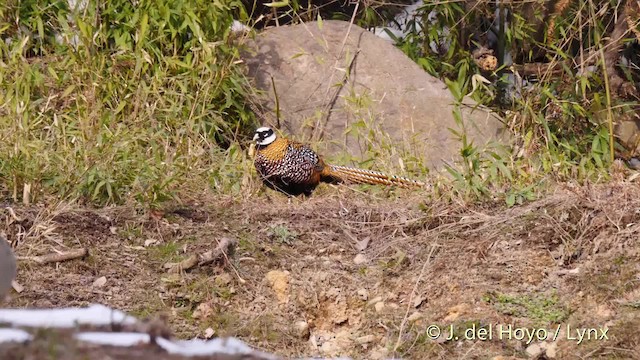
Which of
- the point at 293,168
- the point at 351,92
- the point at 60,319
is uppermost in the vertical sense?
Answer: the point at 60,319

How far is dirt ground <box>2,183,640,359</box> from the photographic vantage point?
3.93 meters

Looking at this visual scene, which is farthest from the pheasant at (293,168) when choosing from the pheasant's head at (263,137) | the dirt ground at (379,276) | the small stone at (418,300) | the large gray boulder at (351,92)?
the small stone at (418,300)

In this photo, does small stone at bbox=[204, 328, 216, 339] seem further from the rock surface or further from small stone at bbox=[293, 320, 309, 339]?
the rock surface

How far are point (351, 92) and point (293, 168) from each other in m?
0.61

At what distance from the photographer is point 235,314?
415cm

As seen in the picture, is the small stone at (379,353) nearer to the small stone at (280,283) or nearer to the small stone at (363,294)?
the small stone at (363,294)

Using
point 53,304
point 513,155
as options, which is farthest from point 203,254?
point 513,155

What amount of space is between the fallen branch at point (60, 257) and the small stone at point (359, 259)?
3.90 feet

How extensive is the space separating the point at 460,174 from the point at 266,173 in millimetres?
1494

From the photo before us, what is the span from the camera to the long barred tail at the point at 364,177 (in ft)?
18.8

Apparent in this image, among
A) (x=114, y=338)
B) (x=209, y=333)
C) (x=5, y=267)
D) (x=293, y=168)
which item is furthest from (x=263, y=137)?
(x=114, y=338)

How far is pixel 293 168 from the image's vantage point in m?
6.15

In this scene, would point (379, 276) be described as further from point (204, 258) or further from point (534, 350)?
point (534, 350)

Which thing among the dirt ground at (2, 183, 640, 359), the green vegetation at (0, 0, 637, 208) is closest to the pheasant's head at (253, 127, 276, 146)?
the green vegetation at (0, 0, 637, 208)
